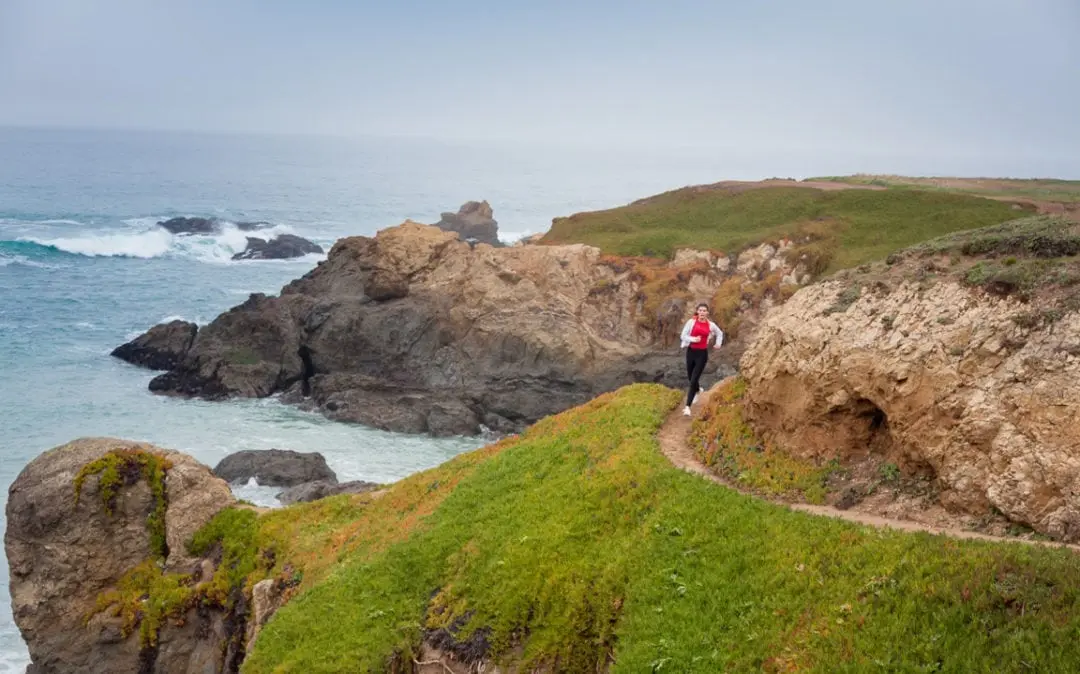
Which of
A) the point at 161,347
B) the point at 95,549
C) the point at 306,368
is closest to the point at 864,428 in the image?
the point at 95,549

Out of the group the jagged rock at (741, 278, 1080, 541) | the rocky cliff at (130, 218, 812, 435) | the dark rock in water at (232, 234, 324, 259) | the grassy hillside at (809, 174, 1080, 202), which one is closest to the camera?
the jagged rock at (741, 278, 1080, 541)

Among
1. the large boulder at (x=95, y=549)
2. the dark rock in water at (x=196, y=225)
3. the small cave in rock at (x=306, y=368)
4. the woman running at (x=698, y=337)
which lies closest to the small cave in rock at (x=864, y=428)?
the woman running at (x=698, y=337)

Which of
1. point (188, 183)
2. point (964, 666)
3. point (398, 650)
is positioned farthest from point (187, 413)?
point (188, 183)

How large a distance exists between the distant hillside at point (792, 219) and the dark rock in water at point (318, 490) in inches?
1319

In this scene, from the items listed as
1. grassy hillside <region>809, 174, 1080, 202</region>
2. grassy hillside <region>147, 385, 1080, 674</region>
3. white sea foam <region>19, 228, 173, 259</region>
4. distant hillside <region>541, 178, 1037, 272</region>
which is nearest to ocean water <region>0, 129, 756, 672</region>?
white sea foam <region>19, 228, 173, 259</region>

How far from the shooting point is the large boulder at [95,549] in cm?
2056

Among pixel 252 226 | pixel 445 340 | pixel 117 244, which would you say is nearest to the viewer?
pixel 445 340

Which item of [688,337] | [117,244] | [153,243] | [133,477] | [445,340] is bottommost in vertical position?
[117,244]

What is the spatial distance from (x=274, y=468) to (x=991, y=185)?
74.8 metres

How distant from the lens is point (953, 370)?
1505 cm

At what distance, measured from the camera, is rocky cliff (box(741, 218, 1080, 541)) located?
43.8 ft

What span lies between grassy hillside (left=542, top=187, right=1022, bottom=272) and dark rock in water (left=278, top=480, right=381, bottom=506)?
1329 inches

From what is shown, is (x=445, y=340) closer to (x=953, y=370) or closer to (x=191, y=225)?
(x=953, y=370)

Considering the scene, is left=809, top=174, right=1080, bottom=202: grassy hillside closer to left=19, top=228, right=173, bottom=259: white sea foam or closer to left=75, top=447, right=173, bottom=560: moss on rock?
left=75, top=447, right=173, bottom=560: moss on rock
